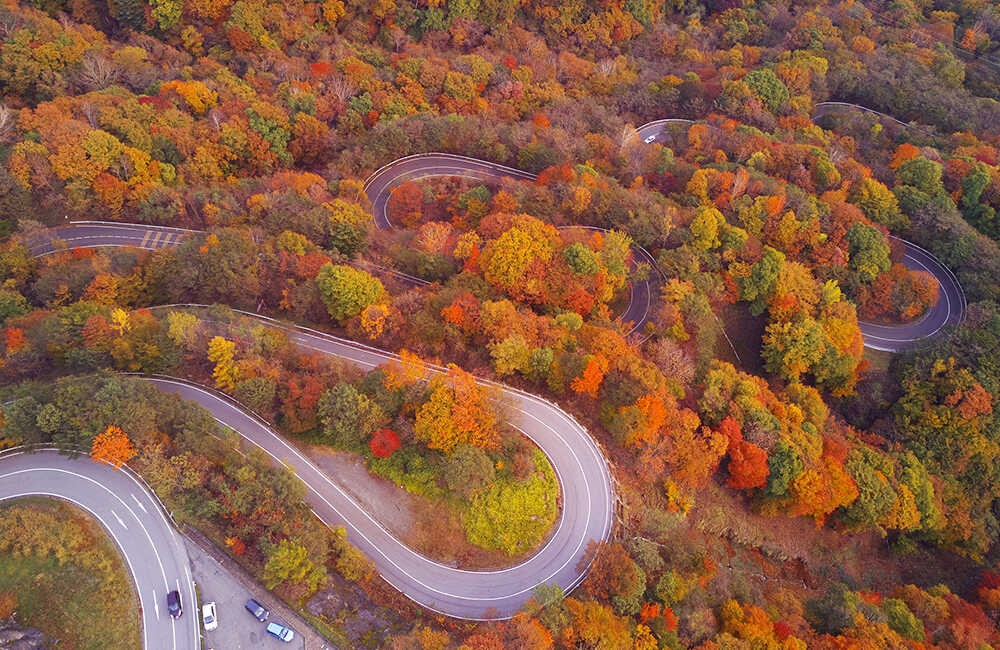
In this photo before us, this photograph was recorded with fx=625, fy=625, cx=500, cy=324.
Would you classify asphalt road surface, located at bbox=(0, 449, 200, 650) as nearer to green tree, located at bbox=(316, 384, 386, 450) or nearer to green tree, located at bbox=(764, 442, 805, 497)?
green tree, located at bbox=(316, 384, 386, 450)

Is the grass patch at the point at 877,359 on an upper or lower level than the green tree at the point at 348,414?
lower

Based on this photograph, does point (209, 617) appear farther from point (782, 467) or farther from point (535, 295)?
point (782, 467)

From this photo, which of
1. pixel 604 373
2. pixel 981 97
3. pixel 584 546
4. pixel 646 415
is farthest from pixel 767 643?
pixel 981 97

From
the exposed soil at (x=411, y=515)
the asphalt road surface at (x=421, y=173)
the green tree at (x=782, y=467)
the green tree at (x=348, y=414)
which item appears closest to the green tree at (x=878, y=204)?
the green tree at (x=782, y=467)

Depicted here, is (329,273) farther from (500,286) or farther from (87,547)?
(87,547)

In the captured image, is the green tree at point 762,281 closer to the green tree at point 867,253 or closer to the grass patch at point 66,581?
the green tree at point 867,253

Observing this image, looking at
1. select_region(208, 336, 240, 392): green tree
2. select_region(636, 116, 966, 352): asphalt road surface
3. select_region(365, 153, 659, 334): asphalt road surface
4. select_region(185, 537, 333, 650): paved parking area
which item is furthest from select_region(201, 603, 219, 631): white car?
select_region(636, 116, 966, 352): asphalt road surface

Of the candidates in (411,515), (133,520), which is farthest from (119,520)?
(411,515)
